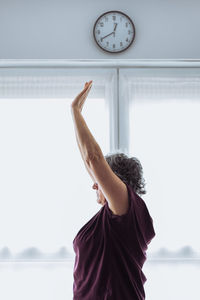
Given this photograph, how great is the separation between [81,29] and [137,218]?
175 cm

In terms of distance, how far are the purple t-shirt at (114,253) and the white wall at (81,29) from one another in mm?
1588

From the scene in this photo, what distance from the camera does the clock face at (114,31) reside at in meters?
2.53

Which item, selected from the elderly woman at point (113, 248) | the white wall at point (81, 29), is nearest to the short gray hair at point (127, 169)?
the elderly woman at point (113, 248)

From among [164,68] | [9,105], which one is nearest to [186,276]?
[164,68]

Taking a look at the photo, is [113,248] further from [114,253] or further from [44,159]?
[44,159]

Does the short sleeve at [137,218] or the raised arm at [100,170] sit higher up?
the raised arm at [100,170]

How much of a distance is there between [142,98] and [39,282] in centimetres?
148

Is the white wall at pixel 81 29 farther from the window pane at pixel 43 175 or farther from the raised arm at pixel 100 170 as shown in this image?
the raised arm at pixel 100 170

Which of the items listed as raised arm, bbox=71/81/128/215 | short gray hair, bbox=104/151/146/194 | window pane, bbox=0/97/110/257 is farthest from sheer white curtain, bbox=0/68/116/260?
raised arm, bbox=71/81/128/215

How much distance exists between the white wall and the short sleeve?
5.10ft

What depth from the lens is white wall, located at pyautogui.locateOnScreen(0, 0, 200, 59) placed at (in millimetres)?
2531

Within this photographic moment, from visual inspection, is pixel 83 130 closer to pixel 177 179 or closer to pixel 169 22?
pixel 177 179

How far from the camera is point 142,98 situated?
2609 mm

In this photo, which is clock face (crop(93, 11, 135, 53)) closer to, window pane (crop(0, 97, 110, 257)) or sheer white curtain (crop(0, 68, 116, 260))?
sheer white curtain (crop(0, 68, 116, 260))
